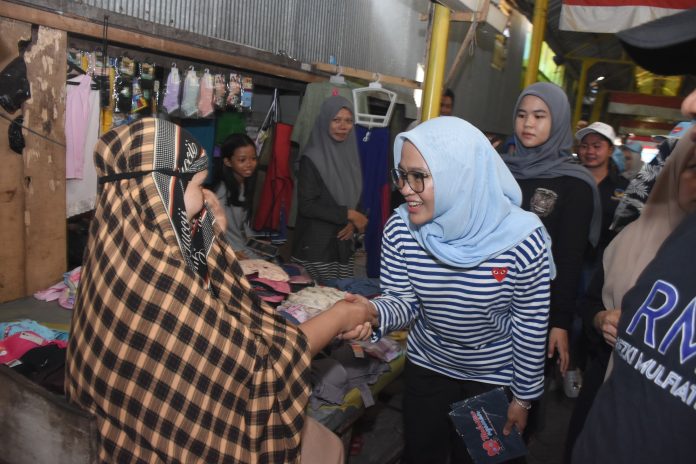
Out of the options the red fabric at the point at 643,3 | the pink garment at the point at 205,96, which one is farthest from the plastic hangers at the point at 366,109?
the red fabric at the point at 643,3

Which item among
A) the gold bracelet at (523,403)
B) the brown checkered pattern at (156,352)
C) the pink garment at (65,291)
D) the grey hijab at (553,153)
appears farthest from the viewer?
the pink garment at (65,291)

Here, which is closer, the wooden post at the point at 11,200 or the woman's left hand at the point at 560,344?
the woman's left hand at the point at 560,344

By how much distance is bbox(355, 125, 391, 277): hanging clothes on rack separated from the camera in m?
5.09

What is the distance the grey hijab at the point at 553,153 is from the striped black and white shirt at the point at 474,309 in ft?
3.13

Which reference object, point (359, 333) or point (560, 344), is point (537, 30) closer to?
point (560, 344)

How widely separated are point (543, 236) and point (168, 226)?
1260 mm

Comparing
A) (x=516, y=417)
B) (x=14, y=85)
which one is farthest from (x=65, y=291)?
(x=516, y=417)

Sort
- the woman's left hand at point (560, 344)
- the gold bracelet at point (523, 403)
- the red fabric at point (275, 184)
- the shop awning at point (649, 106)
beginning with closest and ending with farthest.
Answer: the gold bracelet at point (523, 403)
the woman's left hand at point (560, 344)
the red fabric at point (275, 184)
the shop awning at point (649, 106)

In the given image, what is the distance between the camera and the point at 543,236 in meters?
1.84

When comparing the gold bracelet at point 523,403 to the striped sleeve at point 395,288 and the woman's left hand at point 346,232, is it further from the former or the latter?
the woman's left hand at point 346,232

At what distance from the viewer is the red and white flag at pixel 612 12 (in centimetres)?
561

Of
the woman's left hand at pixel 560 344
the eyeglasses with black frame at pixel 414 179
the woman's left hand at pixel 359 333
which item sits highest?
the eyeglasses with black frame at pixel 414 179

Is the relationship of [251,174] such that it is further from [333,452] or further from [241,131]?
[333,452]

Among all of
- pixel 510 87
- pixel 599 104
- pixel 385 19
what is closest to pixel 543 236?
pixel 385 19
